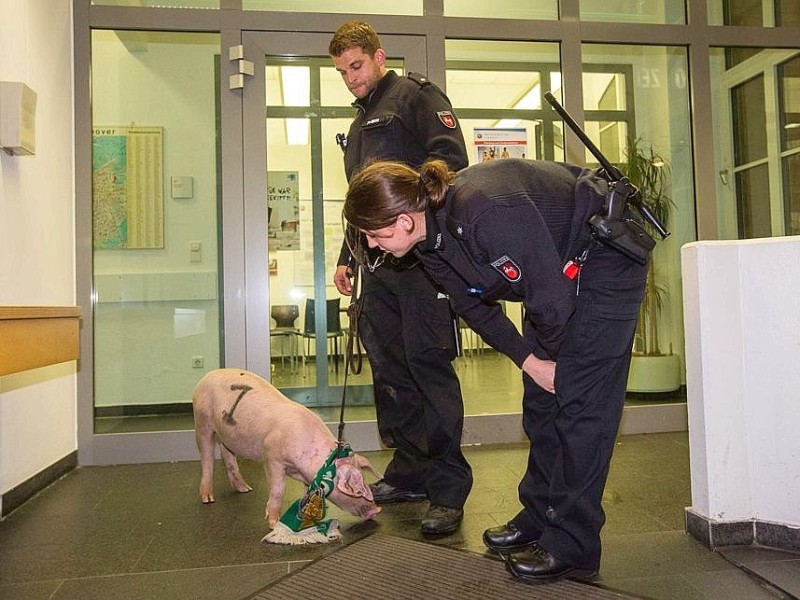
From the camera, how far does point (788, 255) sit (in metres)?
2.03

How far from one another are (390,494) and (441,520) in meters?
0.44

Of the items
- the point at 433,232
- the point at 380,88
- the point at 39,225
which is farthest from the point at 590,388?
the point at 39,225

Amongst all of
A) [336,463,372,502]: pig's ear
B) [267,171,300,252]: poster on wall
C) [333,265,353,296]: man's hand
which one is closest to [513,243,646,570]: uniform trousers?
[336,463,372,502]: pig's ear

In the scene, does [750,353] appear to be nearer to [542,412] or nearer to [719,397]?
[719,397]

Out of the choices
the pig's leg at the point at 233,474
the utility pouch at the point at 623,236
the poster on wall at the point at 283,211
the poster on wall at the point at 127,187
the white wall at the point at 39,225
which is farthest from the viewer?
the poster on wall at the point at 283,211

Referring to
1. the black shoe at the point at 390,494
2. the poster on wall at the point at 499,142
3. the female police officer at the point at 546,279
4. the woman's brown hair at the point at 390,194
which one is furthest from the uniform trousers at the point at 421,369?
the poster on wall at the point at 499,142

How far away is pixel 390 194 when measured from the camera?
164 centimetres

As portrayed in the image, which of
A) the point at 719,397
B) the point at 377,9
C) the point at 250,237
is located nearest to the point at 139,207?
the point at 250,237

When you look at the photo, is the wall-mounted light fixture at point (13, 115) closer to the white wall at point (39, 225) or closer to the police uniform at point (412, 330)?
the white wall at point (39, 225)

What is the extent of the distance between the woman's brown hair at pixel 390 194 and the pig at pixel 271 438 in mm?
934

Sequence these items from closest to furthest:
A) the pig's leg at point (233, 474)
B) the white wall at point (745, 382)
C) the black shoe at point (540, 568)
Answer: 1. the black shoe at point (540, 568)
2. the white wall at point (745, 382)
3. the pig's leg at point (233, 474)

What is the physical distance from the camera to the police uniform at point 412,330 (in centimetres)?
237

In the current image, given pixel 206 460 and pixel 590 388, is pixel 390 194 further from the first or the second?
pixel 206 460

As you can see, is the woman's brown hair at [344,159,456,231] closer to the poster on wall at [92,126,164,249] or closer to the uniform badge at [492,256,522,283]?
the uniform badge at [492,256,522,283]
